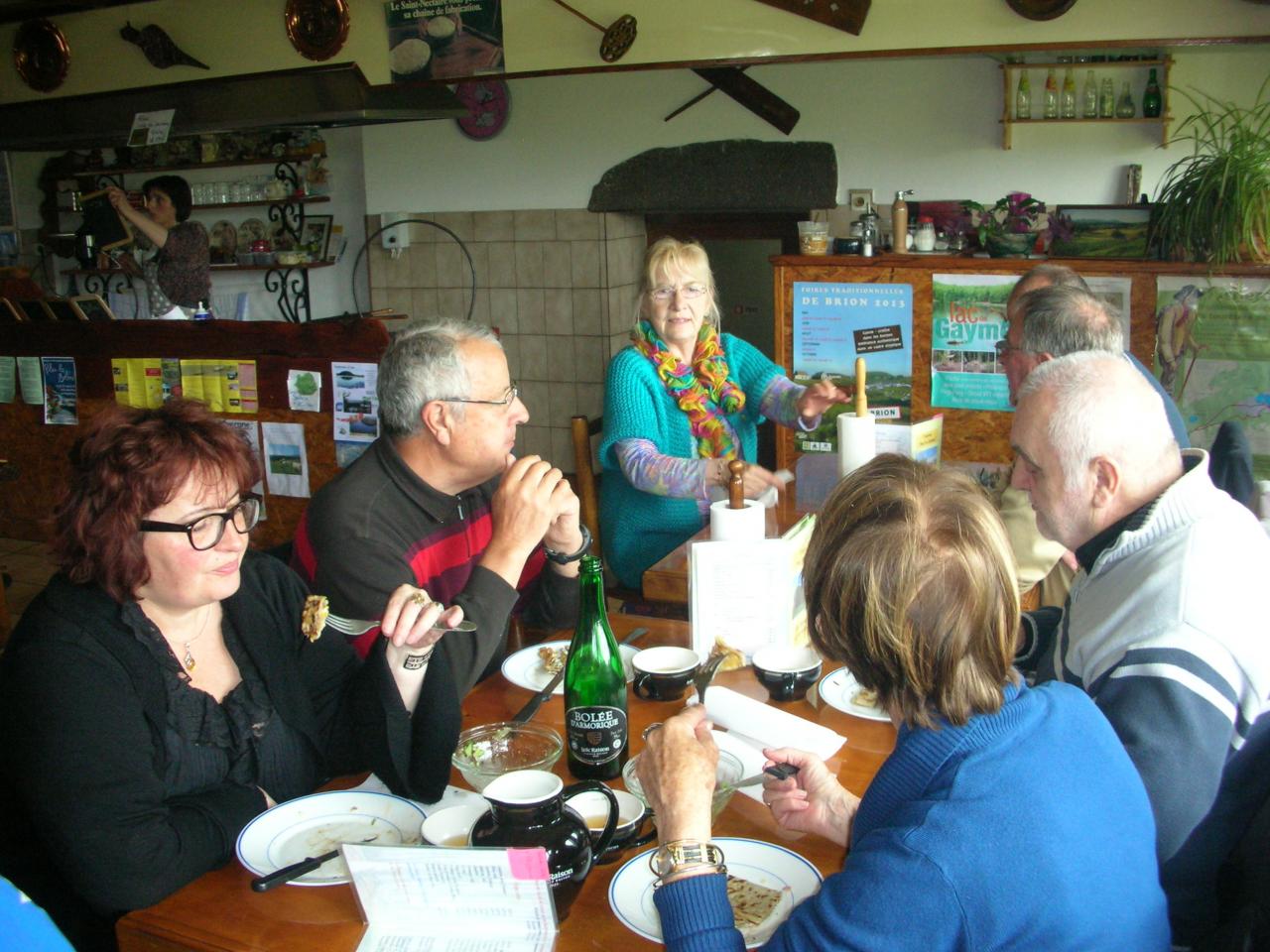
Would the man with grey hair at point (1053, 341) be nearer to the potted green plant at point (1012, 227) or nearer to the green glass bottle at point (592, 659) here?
the green glass bottle at point (592, 659)

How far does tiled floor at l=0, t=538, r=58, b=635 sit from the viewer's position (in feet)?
17.0

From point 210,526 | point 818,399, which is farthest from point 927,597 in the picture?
point 818,399

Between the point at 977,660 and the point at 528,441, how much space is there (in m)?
5.33

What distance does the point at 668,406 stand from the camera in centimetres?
347

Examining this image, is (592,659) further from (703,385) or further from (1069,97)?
(1069,97)

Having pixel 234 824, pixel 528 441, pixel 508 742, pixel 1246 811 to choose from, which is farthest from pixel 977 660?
pixel 528 441

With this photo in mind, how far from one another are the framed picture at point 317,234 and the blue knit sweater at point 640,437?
12.9ft

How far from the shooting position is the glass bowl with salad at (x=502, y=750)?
1723 mm

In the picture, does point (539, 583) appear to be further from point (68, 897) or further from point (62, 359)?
point (62, 359)

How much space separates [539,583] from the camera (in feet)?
8.12

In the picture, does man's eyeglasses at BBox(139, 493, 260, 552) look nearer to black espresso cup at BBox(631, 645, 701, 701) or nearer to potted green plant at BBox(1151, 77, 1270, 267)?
black espresso cup at BBox(631, 645, 701, 701)

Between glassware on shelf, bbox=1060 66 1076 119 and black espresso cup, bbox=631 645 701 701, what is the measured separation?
3.71 metres

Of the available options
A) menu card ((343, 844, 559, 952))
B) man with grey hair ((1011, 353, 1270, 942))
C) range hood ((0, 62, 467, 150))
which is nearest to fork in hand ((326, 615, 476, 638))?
menu card ((343, 844, 559, 952))

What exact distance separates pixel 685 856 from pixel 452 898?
0.27 meters
